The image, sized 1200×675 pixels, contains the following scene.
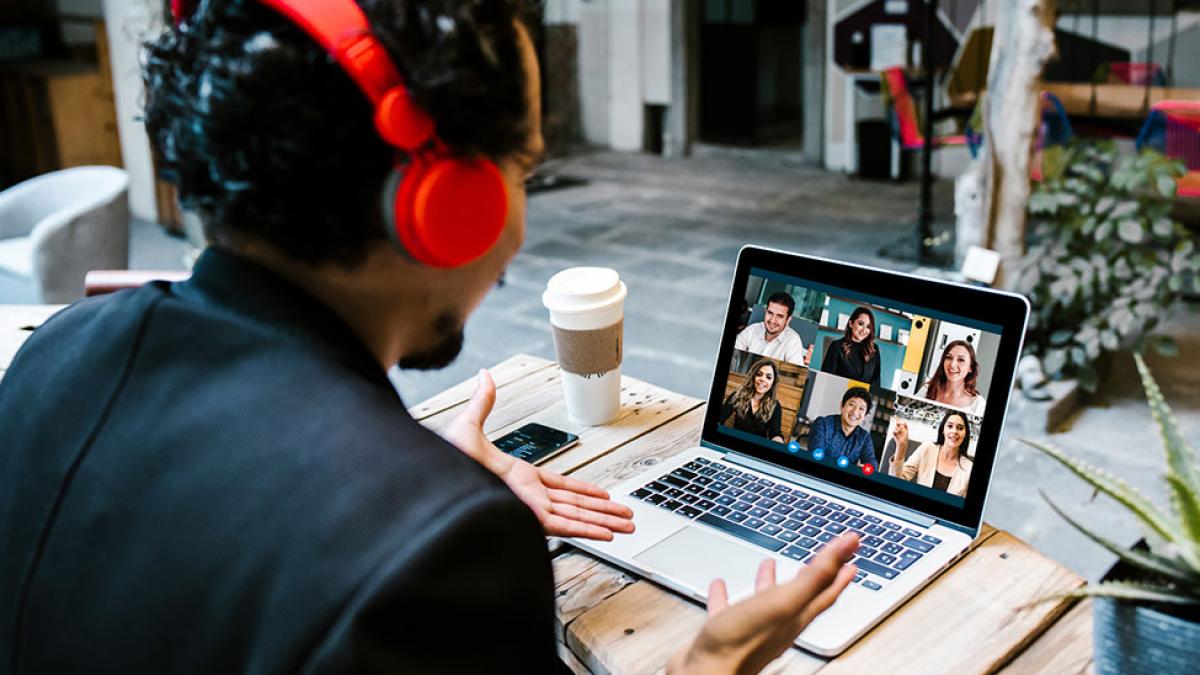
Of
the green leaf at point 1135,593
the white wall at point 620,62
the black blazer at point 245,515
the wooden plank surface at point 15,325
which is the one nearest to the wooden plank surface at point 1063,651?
the green leaf at point 1135,593

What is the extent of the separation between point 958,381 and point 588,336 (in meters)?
0.52

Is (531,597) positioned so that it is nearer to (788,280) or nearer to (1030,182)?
(788,280)

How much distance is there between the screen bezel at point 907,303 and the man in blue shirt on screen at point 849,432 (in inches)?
0.8

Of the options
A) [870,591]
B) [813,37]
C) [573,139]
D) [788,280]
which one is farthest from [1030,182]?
[573,139]

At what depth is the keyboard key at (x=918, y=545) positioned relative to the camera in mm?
1175

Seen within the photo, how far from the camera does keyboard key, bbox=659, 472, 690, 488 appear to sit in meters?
1.34

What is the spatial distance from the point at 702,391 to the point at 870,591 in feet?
8.06

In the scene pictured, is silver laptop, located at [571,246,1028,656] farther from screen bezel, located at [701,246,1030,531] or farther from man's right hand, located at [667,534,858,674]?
man's right hand, located at [667,534,858,674]

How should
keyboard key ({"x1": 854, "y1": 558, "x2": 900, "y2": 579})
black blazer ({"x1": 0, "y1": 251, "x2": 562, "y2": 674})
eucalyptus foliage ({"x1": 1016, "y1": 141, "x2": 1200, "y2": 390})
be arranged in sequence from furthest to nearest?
eucalyptus foliage ({"x1": 1016, "y1": 141, "x2": 1200, "y2": 390}) < keyboard key ({"x1": 854, "y1": 558, "x2": 900, "y2": 579}) < black blazer ({"x1": 0, "y1": 251, "x2": 562, "y2": 674})

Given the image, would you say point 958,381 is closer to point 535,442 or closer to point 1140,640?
point 1140,640

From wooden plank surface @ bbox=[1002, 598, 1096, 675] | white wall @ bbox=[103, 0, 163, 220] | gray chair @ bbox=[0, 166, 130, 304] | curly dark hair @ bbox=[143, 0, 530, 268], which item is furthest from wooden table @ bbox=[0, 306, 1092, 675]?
Answer: white wall @ bbox=[103, 0, 163, 220]

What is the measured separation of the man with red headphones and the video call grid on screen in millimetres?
399

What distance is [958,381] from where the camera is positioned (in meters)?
1.21

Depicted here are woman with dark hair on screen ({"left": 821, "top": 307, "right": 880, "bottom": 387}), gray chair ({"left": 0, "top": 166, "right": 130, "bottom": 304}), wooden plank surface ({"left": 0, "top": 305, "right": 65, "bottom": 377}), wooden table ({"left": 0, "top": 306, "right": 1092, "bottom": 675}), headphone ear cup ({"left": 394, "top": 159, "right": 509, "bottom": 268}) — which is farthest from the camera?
gray chair ({"left": 0, "top": 166, "right": 130, "bottom": 304})
